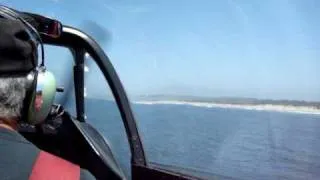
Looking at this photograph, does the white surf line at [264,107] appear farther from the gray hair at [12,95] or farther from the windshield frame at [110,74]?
the gray hair at [12,95]

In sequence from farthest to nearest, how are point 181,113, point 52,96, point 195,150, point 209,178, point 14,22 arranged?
point 181,113 → point 195,150 → point 209,178 → point 52,96 → point 14,22

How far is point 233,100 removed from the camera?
3.09 meters

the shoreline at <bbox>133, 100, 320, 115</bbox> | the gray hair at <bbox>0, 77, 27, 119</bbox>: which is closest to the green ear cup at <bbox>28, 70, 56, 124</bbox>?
the gray hair at <bbox>0, 77, 27, 119</bbox>

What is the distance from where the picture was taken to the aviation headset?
1.24 meters

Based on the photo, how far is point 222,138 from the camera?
3.05 metres

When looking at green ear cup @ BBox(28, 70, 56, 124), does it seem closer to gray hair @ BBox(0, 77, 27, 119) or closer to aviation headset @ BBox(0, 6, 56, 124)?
aviation headset @ BBox(0, 6, 56, 124)

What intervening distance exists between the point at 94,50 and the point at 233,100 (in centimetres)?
85

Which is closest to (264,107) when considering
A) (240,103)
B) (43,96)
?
(240,103)

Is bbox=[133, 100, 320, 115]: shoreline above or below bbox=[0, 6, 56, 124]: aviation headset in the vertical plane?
below

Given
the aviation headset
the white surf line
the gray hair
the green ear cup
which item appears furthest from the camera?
the white surf line

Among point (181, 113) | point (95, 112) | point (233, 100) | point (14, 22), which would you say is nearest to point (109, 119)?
point (95, 112)

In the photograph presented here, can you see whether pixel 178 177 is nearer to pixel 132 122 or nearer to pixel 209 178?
pixel 209 178

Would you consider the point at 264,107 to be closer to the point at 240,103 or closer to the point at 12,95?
the point at 240,103

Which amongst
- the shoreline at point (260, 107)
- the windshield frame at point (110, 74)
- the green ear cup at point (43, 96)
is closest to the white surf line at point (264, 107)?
the shoreline at point (260, 107)
